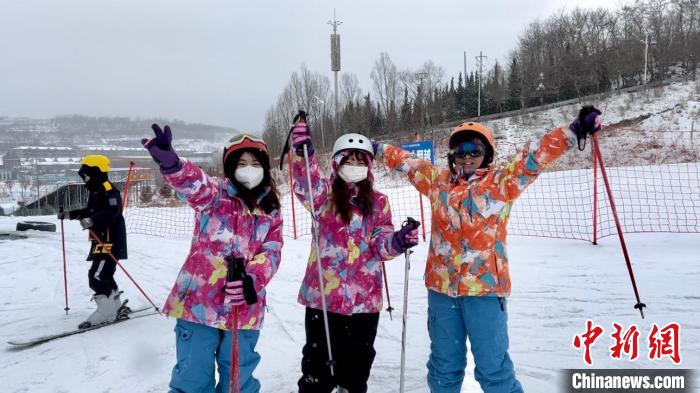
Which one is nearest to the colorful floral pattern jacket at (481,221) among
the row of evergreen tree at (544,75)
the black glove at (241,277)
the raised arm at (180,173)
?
the black glove at (241,277)

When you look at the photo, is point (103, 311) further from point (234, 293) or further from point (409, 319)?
point (234, 293)

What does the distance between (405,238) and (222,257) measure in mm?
1029

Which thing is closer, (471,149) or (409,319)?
(471,149)

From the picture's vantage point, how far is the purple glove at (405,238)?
8.23 ft

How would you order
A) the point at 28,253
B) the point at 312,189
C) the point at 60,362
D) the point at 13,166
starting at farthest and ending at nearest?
the point at 13,166 < the point at 28,253 < the point at 60,362 < the point at 312,189

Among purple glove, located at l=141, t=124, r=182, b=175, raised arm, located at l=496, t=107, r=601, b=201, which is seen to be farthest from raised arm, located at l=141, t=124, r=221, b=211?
raised arm, located at l=496, t=107, r=601, b=201

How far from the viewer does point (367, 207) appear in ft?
8.95

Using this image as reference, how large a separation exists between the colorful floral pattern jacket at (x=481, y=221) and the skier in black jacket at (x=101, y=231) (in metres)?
3.70

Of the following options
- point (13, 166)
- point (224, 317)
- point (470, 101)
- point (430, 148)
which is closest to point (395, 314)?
point (224, 317)

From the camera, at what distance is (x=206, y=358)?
230 cm

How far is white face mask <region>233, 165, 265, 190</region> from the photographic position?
2486 mm

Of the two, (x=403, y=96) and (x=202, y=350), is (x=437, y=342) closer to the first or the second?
(x=202, y=350)

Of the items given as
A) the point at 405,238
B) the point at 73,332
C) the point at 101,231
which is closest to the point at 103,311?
the point at 73,332

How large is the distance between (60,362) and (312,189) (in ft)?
9.80
